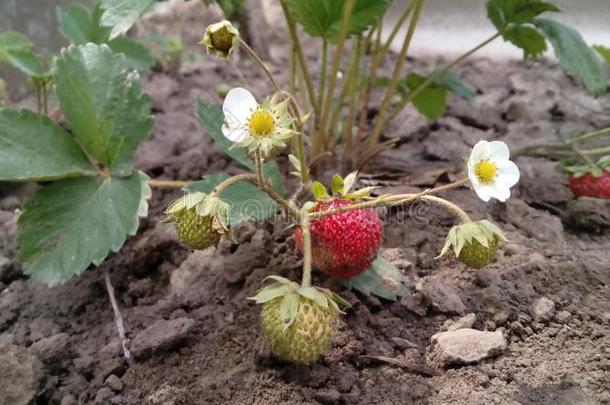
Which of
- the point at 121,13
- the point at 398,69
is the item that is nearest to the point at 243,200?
the point at 121,13

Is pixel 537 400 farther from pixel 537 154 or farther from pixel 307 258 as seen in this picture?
pixel 537 154

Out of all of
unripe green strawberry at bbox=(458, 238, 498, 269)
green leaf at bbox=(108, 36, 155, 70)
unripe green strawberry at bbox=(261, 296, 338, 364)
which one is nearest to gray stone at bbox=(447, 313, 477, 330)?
unripe green strawberry at bbox=(458, 238, 498, 269)

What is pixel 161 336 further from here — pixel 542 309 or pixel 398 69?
pixel 398 69

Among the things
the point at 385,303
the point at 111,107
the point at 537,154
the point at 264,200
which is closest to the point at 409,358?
the point at 385,303

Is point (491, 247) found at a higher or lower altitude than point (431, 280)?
higher

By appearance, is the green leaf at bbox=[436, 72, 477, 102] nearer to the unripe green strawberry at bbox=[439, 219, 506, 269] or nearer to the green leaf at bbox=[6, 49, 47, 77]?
the unripe green strawberry at bbox=[439, 219, 506, 269]
